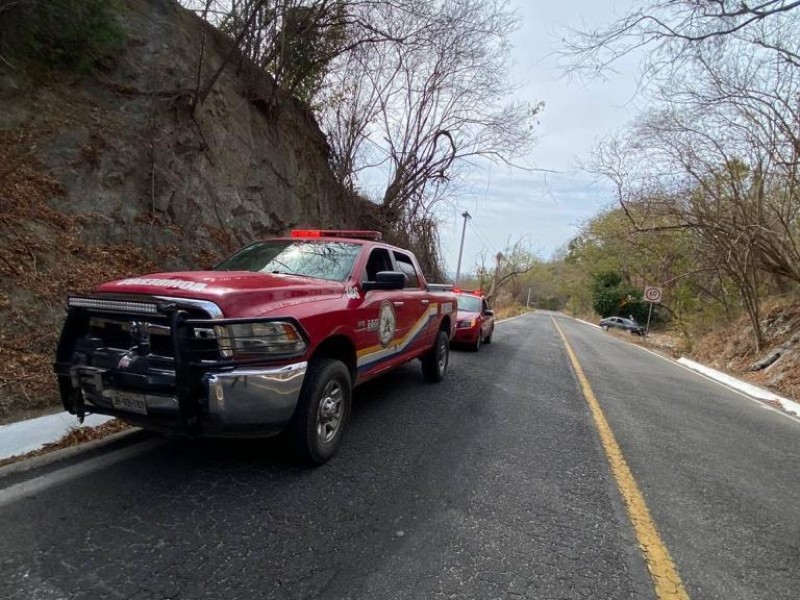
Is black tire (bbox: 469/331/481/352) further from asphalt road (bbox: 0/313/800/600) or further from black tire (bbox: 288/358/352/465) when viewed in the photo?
black tire (bbox: 288/358/352/465)

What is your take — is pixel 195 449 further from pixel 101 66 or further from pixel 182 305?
pixel 101 66

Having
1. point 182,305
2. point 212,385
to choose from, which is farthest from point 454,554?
point 182,305

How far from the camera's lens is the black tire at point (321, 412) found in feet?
11.3

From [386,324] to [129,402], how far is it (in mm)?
2550

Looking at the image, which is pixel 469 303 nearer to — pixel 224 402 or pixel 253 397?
pixel 253 397

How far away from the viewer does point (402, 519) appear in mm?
3043

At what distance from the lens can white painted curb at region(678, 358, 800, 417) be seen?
919 centimetres

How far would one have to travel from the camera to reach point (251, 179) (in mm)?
10664

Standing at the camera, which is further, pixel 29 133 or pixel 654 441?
pixel 29 133

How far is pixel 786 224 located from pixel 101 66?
18.2m

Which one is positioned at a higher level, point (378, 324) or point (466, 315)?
point (378, 324)

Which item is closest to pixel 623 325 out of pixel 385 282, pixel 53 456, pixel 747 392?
pixel 747 392

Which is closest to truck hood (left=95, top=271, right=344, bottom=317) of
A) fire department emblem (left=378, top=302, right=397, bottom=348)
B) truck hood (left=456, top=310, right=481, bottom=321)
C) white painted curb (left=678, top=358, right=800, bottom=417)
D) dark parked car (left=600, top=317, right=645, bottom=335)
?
fire department emblem (left=378, top=302, right=397, bottom=348)

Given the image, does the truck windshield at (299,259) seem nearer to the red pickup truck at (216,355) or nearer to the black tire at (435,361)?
the red pickup truck at (216,355)
